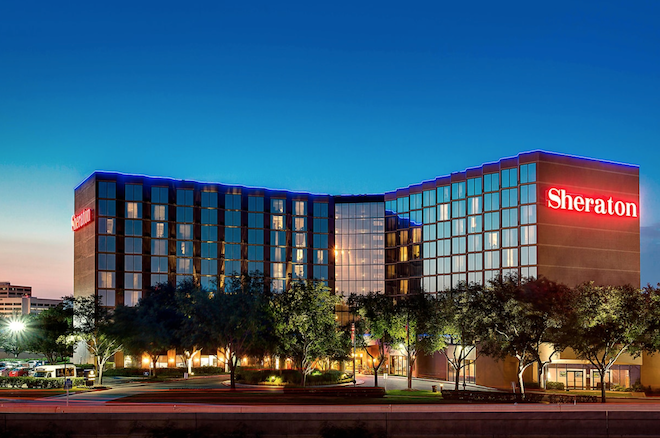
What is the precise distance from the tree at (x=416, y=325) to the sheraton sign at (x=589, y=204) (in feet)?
118

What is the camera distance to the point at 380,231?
134 meters

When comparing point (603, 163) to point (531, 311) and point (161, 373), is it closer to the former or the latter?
point (531, 311)

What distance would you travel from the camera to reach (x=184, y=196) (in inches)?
5162

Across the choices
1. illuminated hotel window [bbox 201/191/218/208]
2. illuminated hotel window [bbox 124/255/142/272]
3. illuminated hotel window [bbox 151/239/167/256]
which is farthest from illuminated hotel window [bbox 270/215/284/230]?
illuminated hotel window [bbox 124/255/142/272]

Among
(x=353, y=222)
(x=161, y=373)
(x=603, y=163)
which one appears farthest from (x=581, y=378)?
(x=353, y=222)

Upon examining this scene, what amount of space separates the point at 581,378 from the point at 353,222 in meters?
65.2

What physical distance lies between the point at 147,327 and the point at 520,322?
152 ft

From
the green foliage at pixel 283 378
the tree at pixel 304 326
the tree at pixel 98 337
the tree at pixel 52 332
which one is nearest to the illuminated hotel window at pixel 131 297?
the tree at pixel 52 332

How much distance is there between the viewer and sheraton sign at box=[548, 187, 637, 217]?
102 meters

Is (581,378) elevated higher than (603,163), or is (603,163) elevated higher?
(603,163)

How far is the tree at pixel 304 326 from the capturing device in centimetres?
6638

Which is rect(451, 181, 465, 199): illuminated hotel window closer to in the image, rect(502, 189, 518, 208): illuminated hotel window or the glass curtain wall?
rect(502, 189, 518, 208): illuminated hotel window

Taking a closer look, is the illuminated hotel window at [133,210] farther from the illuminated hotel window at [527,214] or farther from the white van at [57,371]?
the illuminated hotel window at [527,214]

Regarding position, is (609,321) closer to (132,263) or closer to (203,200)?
(132,263)
